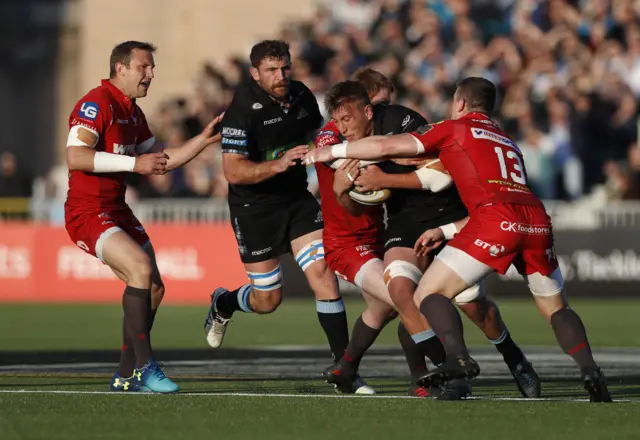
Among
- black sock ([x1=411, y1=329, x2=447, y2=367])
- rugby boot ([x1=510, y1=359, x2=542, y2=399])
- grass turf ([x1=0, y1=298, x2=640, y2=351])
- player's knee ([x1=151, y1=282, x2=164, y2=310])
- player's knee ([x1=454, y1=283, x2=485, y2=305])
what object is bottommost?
grass turf ([x1=0, y1=298, x2=640, y2=351])

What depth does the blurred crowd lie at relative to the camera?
22.4 metres

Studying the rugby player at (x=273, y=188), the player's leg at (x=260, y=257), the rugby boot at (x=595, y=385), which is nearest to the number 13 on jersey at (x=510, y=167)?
the rugby boot at (x=595, y=385)

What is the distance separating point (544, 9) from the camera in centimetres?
2434

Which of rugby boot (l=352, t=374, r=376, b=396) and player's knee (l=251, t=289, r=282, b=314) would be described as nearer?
rugby boot (l=352, t=374, r=376, b=396)

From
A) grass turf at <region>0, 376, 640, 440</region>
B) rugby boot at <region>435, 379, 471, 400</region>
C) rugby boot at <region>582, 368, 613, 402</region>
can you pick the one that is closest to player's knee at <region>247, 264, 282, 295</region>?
grass turf at <region>0, 376, 640, 440</region>

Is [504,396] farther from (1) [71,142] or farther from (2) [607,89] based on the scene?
(2) [607,89]

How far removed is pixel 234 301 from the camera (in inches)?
494

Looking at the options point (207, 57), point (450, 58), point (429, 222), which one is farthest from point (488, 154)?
point (207, 57)

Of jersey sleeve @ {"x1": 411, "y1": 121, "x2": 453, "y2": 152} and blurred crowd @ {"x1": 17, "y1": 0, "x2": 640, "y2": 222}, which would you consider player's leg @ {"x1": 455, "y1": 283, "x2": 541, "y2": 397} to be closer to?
jersey sleeve @ {"x1": 411, "y1": 121, "x2": 453, "y2": 152}

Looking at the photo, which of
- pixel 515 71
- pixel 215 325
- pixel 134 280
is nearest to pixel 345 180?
pixel 134 280

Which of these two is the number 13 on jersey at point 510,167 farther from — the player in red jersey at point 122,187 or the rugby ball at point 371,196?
the player in red jersey at point 122,187

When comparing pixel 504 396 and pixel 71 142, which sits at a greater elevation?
pixel 71 142

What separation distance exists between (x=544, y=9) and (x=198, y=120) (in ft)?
20.0

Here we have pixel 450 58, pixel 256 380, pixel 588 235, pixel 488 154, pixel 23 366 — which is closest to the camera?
pixel 488 154
